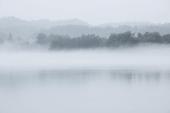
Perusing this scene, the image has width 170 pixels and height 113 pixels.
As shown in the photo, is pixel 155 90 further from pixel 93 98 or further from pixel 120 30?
pixel 120 30

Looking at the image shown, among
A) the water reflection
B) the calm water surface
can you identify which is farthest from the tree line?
the calm water surface

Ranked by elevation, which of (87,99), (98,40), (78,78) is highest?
(98,40)

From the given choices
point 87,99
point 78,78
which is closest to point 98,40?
point 78,78

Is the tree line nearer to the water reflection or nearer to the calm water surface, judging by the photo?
the water reflection

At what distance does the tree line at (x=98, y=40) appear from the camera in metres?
14.4

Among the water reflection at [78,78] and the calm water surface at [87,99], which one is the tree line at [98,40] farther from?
the calm water surface at [87,99]

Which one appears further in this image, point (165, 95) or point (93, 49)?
point (93, 49)

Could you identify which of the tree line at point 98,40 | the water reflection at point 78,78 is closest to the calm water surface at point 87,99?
the water reflection at point 78,78

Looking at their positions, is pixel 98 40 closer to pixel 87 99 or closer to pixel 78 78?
pixel 78 78

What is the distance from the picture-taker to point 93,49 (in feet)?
53.2

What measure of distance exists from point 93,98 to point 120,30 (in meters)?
10.9

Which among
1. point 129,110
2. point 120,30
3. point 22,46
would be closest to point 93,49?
point 120,30

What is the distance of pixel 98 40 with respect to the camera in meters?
15.2

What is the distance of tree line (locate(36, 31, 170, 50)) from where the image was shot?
47.2ft
